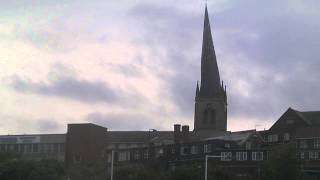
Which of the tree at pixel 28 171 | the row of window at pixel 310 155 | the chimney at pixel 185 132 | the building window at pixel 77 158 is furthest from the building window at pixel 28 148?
the row of window at pixel 310 155

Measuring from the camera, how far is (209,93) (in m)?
187

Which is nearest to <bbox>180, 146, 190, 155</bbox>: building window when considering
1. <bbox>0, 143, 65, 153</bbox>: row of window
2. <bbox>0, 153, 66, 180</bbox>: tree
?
<bbox>0, 153, 66, 180</bbox>: tree

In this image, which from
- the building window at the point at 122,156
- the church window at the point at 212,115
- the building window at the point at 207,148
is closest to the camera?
the building window at the point at 207,148

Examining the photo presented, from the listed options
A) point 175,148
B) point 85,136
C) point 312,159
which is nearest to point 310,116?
point 312,159

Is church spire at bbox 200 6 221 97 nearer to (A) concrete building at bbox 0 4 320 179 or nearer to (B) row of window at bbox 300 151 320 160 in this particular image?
(A) concrete building at bbox 0 4 320 179

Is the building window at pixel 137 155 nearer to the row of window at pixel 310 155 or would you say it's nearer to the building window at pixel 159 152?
the building window at pixel 159 152

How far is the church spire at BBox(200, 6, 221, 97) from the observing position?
187125mm

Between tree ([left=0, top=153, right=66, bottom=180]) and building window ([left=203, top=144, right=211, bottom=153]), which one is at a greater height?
building window ([left=203, top=144, right=211, bottom=153])

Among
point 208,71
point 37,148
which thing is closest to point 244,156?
point 208,71

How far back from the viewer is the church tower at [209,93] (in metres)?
185

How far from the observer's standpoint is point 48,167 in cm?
12494

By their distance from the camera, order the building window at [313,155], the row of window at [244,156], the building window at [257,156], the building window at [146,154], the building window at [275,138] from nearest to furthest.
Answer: the building window at [313,155] → the building window at [257,156] → the row of window at [244,156] → the building window at [275,138] → the building window at [146,154]

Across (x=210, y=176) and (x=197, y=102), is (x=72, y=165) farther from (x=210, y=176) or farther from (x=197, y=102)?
A: (x=210, y=176)

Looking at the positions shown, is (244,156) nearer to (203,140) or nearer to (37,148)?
(203,140)
